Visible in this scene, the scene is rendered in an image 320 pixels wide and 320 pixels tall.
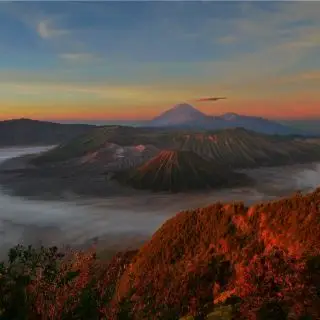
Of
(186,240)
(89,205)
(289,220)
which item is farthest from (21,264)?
(89,205)

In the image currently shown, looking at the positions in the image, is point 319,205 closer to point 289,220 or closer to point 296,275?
point 289,220

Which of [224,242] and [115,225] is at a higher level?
[224,242]

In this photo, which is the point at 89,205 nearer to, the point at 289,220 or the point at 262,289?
the point at 289,220

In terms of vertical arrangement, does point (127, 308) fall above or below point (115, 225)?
above

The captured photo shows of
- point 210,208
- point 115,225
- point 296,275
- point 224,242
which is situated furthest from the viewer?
point 115,225

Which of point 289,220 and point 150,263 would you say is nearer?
point 289,220

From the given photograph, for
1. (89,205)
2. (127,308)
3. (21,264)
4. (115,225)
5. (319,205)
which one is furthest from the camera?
(89,205)

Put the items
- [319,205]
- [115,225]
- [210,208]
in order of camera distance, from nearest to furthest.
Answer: [319,205], [210,208], [115,225]

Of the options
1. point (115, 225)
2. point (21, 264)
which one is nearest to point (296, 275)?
point (21, 264)

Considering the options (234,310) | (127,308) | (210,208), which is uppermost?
(127,308)
